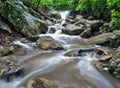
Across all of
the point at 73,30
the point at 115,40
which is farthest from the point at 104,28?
the point at 115,40

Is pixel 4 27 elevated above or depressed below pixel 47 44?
above

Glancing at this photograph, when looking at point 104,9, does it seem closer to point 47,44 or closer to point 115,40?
point 115,40

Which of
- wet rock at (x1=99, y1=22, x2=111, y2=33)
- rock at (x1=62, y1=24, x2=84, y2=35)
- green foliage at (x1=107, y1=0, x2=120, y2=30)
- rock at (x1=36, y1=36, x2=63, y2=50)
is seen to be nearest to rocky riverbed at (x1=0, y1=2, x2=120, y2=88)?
rock at (x1=36, y1=36, x2=63, y2=50)

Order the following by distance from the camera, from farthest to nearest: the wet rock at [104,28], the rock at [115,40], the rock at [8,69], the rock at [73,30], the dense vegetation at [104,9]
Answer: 1. the rock at [73,30]
2. the wet rock at [104,28]
3. the dense vegetation at [104,9]
4. the rock at [115,40]
5. the rock at [8,69]

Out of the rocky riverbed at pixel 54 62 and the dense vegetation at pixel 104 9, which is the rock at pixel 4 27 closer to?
the rocky riverbed at pixel 54 62

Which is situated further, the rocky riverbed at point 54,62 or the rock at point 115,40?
the rock at point 115,40

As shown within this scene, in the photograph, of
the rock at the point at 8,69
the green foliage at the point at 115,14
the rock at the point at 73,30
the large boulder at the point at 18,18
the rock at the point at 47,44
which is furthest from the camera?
the rock at the point at 73,30

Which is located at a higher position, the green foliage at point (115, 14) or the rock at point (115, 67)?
the green foliage at point (115, 14)

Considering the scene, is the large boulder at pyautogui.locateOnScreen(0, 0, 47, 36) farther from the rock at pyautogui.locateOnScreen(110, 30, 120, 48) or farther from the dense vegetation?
the dense vegetation

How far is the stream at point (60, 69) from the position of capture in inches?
249

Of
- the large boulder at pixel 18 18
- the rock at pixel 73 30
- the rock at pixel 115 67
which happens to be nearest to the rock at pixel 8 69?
the rock at pixel 115 67

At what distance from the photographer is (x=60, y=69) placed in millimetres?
7258

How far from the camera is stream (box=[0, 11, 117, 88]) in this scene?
6.33 meters

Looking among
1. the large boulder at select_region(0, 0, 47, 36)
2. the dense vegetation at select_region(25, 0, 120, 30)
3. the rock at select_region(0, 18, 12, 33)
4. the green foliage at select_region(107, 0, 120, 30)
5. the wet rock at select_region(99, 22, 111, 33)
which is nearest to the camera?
the rock at select_region(0, 18, 12, 33)
